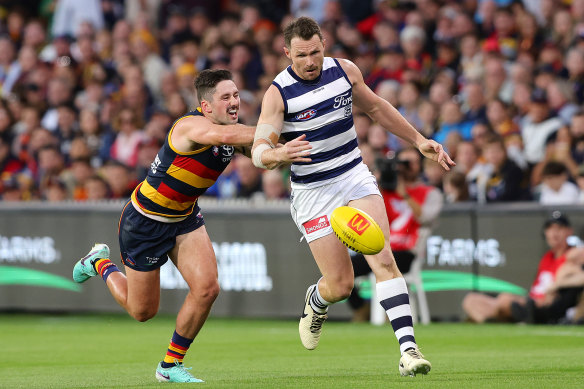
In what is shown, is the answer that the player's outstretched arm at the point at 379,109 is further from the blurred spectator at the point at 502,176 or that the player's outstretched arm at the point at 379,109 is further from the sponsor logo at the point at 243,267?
the sponsor logo at the point at 243,267

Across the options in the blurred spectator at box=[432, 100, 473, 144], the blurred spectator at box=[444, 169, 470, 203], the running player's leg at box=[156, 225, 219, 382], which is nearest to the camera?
→ the running player's leg at box=[156, 225, 219, 382]

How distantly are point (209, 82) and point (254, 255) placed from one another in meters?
7.19

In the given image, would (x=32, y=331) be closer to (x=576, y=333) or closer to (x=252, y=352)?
(x=252, y=352)

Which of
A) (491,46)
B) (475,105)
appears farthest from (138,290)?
(491,46)

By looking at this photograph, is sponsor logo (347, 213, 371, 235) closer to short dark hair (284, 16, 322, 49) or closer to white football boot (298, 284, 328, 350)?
short dark hair (284, 16, 322, 49)

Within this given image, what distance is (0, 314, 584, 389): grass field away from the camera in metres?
8.20

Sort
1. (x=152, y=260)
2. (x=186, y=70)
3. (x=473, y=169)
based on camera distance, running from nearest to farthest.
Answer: (x=152, y=260) → (x=473, y=169) → (x=186, y=70)

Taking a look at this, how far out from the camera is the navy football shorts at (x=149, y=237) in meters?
8.81

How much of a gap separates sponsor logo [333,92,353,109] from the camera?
4930mm

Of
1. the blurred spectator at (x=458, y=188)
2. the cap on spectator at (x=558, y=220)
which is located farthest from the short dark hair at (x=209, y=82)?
the blurred spectator at (x=458, y=188)

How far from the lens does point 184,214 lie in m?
8.80

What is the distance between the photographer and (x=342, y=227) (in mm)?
7875

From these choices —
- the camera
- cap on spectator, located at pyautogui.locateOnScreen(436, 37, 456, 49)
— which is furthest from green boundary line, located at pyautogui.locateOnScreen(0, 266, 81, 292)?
cap on spectator, located at pyautogui.locateOnScreen(436, 37, 456, 49)

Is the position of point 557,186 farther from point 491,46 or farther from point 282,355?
point 282,355
